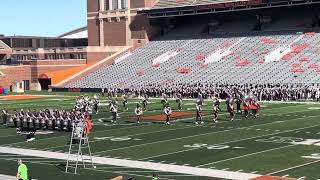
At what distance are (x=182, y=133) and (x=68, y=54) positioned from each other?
1988 inches

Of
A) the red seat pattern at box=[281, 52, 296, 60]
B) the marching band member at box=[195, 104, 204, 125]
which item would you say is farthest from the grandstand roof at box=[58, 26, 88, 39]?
the marching band member at box=[195, 104, 204, 125]

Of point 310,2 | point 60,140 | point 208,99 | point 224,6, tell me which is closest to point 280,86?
point 208,99

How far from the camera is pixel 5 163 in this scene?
20234 mm

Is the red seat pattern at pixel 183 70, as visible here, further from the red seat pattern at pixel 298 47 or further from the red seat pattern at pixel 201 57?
the red seat pattern at pixel 298 47

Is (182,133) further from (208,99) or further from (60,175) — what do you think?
(208,99)

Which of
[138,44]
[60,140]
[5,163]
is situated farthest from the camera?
[138,44]

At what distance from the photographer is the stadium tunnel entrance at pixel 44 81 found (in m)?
68.9

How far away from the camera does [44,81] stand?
229ft

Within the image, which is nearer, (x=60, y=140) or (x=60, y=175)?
(x=60, y=175)

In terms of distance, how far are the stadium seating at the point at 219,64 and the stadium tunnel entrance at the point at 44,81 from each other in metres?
4.31

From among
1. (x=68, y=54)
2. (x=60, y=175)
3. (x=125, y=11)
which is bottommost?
(x=60, y=175)

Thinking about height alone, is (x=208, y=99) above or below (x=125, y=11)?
below

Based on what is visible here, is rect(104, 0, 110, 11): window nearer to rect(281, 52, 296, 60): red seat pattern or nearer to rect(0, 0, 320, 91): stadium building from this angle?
rect(0, 0, 320, 91): stadium building

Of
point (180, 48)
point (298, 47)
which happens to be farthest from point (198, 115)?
point (180, 48)
